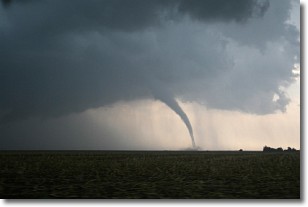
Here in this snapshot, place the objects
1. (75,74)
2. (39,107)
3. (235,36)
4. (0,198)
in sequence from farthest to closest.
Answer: (75,74), (39,107), (235,36), (0,198)

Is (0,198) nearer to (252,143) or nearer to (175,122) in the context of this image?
(175,122)

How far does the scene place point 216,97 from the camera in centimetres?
913

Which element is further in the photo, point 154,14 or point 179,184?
point 154,14

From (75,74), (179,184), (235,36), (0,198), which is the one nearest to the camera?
(0,198)

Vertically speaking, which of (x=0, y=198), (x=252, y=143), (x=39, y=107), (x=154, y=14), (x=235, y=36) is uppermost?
(x=154, y=14)

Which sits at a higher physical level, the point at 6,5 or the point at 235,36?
the point at 6,5

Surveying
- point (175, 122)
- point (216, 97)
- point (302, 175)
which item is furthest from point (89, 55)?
point (302, 175)

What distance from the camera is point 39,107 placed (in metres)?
8.89

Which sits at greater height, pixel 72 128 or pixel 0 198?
pixel 72 128

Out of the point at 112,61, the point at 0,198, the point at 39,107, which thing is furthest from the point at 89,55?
the point at 0,198

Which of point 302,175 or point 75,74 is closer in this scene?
point 302,175

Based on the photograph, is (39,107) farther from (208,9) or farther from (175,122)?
(208,9)

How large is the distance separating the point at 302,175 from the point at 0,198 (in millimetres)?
5552

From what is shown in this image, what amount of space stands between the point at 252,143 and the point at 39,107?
5224 millimetres
